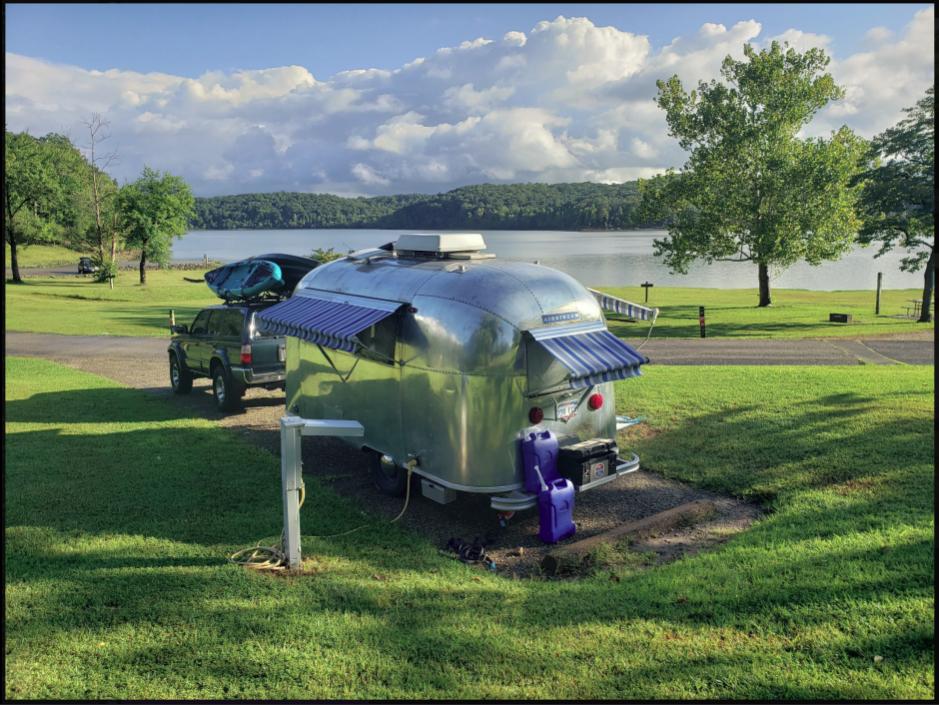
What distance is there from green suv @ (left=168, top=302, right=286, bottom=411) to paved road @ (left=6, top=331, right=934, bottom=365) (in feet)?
22.6

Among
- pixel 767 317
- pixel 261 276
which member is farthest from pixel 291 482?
pixel 767 317

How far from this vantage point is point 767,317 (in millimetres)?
31750

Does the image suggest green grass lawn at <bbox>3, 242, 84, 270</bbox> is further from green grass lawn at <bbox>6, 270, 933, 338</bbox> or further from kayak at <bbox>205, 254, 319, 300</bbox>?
kayak at <bbox>205, 254, 319, 300</bbox>

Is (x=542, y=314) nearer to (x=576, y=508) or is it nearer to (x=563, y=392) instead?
(x=563, y=392)

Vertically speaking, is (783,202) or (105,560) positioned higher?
(783,202)

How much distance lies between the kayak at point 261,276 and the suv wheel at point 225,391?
4.72ft

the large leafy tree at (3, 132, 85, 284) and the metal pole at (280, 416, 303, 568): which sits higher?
the large leafy tree at (3, 132, 85, 284)

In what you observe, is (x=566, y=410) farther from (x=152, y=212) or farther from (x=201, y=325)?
(x=152, y=212)

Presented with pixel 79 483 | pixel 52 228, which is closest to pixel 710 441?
pixel 79 483

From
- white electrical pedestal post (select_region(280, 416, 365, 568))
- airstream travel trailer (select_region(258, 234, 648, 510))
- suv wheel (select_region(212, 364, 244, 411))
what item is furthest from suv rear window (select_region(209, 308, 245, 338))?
white electrical pedestal post (select_region(280, 416, 365, 568))

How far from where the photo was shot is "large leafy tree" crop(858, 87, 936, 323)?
29656 millimetres

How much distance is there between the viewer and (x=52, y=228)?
2184 inches

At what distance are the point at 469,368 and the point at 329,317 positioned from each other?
2094mm

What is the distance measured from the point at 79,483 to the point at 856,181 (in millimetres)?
36191
